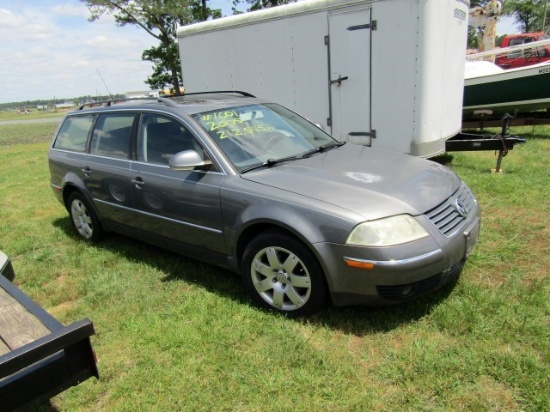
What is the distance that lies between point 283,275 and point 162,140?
69.9 inches

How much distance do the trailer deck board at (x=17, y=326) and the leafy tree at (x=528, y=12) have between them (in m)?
48.7

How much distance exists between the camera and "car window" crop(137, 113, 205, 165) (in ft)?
12.2

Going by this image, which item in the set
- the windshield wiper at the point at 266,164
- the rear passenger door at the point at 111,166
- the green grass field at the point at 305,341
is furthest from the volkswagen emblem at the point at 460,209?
the rear passenger door at the point at 111,166

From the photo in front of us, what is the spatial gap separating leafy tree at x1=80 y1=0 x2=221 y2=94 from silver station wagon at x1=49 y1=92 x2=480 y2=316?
22.3 meters

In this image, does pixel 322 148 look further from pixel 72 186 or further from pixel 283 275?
pixel 72 186

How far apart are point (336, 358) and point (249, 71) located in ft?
20.3

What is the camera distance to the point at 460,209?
3.16 m

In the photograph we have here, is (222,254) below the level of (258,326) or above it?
above

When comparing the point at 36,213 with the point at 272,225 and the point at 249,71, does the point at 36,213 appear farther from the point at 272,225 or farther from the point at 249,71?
the point at 272,225

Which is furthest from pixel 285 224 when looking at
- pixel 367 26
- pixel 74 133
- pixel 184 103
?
pixel 367 26

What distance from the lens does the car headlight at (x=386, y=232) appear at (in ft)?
8.91

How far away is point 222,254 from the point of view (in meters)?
3.53

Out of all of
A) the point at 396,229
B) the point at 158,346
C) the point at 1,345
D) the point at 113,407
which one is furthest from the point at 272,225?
the point at 1,345

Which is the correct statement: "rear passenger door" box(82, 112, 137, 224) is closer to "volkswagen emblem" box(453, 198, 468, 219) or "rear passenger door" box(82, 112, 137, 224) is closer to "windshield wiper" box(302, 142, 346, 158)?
"windshield wiper" box(302, 142, 346, 158)
